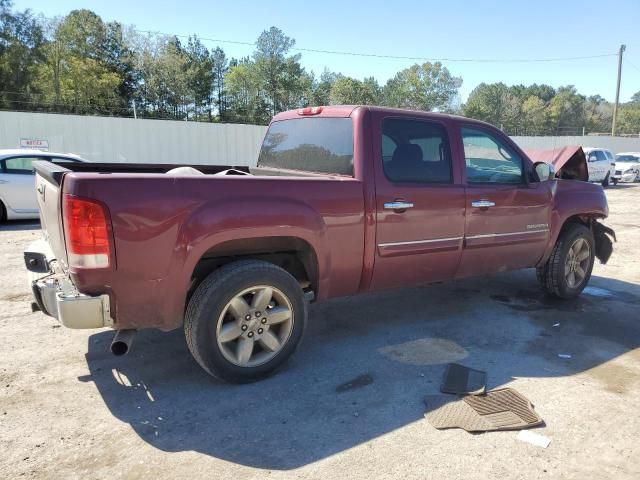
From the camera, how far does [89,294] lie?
113 inches

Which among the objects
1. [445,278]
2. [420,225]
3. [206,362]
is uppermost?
[420,225]

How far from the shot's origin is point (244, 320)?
3.36 metres

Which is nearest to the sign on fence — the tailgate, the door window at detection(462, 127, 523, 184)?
the tailgate

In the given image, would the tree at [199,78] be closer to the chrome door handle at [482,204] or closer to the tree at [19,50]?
the tree at [19,50]

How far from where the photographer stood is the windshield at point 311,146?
3951mm

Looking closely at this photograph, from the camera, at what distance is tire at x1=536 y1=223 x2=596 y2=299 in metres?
5.40

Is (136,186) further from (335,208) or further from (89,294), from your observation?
(335,208)

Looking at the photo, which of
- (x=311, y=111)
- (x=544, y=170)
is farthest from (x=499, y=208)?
(x=311, y=111)

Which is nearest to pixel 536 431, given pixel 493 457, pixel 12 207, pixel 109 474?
pixel 493 457

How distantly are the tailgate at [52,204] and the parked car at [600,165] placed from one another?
74.8 ft

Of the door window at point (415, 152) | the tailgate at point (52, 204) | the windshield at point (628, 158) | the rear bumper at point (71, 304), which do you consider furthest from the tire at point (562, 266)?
the windshield at point (628, 158)

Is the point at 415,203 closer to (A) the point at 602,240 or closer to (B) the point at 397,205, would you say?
(B) the point at 397,205

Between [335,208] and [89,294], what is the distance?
1725mm

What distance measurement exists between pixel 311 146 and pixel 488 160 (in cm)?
174
